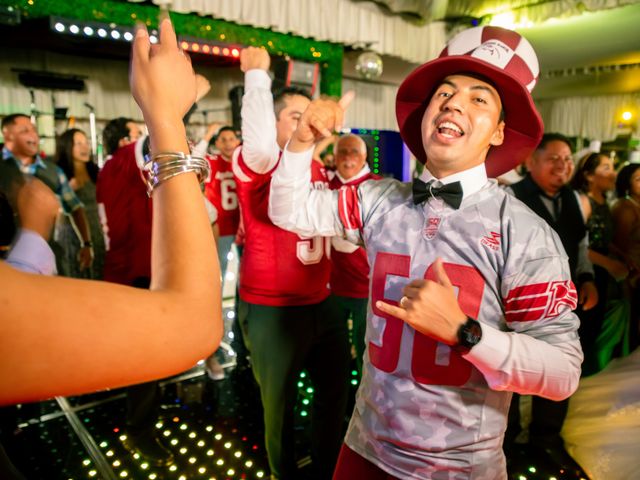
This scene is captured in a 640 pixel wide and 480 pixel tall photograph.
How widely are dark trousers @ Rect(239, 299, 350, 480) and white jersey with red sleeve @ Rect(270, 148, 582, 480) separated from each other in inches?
29.3

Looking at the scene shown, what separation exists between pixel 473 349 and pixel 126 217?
2519 millimetres

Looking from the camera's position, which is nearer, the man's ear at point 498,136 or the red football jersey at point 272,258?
the man's ear at point 498,136

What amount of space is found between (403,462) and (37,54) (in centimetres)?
1037

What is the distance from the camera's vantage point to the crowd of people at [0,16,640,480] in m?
0.64

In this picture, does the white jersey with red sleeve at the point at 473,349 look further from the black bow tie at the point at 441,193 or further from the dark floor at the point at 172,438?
the dark floor at the point at 172,438

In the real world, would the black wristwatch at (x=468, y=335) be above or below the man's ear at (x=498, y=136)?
below

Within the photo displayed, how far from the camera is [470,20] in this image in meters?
8.80

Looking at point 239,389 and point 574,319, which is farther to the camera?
point 239,389

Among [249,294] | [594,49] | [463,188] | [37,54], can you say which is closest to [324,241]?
[249,294]

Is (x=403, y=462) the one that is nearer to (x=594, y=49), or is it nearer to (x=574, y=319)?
(x=574, y=319)

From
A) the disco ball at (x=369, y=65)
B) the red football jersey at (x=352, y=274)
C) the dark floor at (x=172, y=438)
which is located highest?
the disco ball at (x=369, y=65)

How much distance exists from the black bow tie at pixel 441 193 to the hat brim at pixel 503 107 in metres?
0.29

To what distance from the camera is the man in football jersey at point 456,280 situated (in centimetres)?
106

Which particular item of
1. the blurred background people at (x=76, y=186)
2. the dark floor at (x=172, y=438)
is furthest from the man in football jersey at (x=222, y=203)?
the blurred background people at (x=76, y=186)
